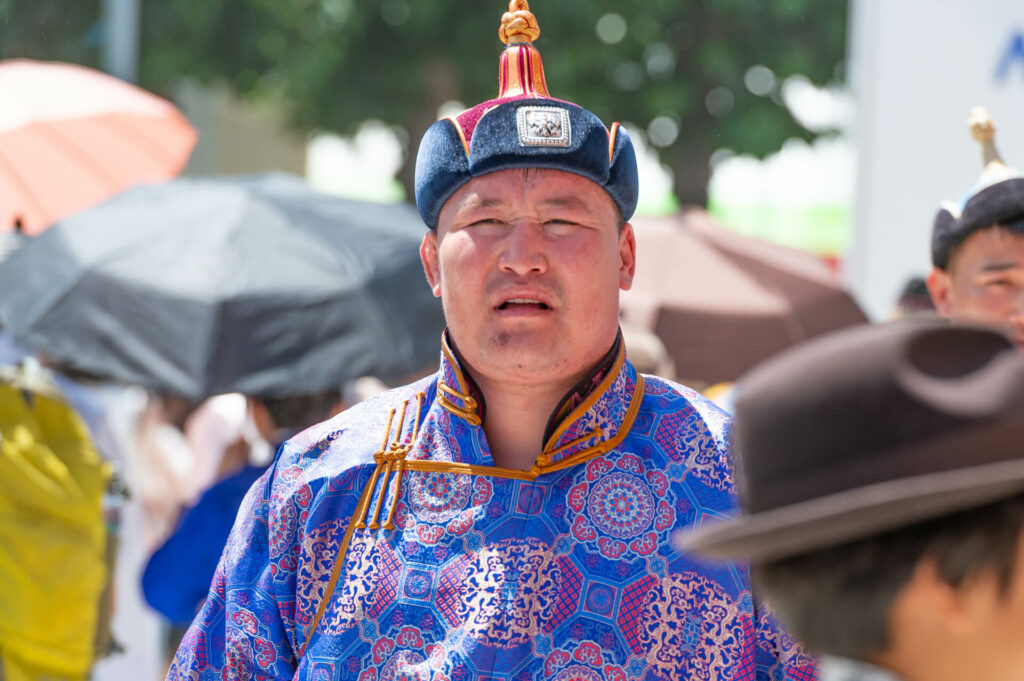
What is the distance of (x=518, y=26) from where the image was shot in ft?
7.66

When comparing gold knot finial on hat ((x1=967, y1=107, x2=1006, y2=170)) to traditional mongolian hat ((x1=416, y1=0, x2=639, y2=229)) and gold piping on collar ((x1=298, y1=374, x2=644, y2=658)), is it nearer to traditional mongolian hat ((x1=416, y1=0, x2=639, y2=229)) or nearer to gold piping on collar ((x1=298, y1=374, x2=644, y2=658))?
traditional mongolian hat ((x1=416, y1=0, x2=639, y2=229))

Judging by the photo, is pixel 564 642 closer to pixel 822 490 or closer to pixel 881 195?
pixel 822 490

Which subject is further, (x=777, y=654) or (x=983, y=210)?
(x=983, y=210)

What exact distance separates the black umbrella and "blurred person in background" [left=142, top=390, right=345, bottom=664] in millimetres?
96

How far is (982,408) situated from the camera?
1.09 meters

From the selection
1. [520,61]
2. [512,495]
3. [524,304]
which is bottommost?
[512,495]

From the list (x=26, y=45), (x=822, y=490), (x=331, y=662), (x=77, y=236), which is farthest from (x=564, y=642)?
(x=26, y=45)

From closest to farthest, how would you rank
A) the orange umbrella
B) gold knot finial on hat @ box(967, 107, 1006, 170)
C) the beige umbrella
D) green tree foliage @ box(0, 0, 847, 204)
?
gold knot finial on hat @ box(967, 107, 1006, 170) → the orange umbrella → the beige umbrella → green tree foliage @ box(0, 0, 847, 204)

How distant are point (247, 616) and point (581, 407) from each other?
0.63 meters

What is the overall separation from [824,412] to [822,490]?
68 millimetres

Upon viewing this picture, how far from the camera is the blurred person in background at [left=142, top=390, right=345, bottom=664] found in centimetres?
377

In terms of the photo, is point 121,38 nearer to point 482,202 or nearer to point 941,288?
point 941,288

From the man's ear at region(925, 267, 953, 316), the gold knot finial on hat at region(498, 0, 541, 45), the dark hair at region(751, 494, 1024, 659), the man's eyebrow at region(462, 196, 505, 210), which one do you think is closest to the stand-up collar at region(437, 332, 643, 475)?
the man's eyebrow at region(462, 196, 505, 210)

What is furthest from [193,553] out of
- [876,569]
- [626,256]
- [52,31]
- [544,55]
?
[52,31]
